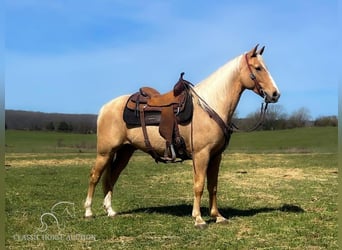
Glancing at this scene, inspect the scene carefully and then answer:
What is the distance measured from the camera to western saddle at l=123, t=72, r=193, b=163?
6754 millimetres

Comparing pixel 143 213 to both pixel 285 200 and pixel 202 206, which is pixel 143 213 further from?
pixel 285 200

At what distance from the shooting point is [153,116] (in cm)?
695

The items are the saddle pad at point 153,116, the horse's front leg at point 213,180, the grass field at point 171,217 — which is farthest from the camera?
the horse's front leg at point 213,180

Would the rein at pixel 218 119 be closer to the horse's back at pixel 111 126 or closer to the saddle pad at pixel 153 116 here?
the saddle pad at pixel 153 116

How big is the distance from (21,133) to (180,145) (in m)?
47.2

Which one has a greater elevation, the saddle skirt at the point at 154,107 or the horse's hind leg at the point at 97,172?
the saddle skirt at the point at 154,107

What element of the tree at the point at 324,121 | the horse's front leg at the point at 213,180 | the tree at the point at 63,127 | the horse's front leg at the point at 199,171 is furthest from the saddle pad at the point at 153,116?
the tree at the point at 324,121

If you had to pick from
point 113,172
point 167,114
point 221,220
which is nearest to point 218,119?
point 167,114

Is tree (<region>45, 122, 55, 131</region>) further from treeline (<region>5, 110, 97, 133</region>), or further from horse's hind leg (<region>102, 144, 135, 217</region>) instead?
horse's hind leg (<region>102, 144, 135, 217</region>)

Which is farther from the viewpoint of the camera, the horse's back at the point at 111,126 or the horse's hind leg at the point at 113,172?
the horse's hind leg at the point at 113,172

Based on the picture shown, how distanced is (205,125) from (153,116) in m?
0.93

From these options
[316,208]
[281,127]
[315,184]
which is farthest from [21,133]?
[316,208]

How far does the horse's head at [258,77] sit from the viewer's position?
6.43 metres

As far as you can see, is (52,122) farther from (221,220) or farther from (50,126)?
(221,220)
